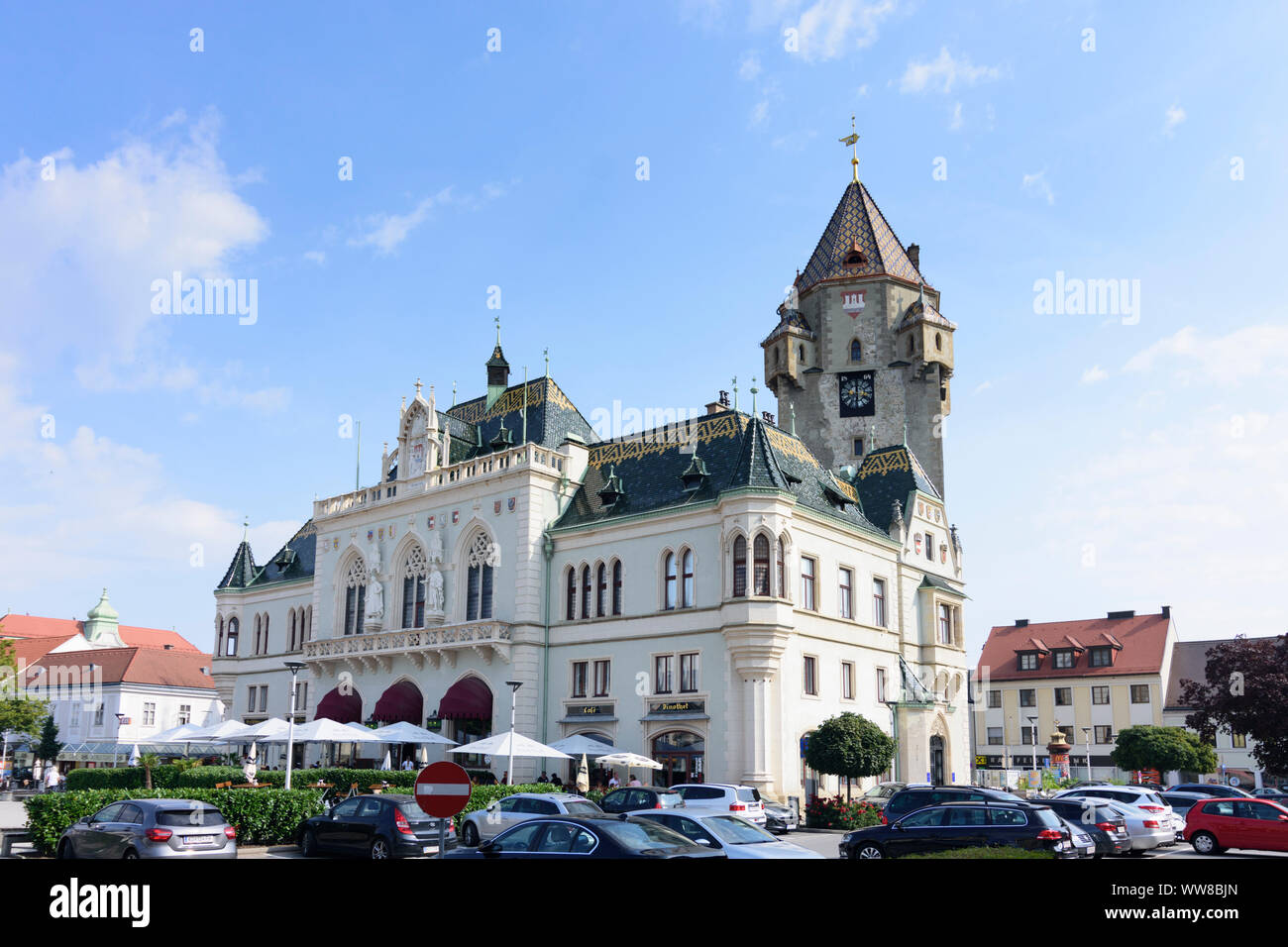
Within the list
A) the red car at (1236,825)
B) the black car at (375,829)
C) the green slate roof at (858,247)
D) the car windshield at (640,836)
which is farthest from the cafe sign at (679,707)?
the green slate roof at (858,247)

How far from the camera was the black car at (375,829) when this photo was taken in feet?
76.2

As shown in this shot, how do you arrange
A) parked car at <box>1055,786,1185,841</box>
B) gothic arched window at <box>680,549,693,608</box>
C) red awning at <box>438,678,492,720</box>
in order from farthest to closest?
1. red awning at <box>438,678,492,720</box>
2. gothic arched window at <box>680,549,693,608</box>
3. parked car at <box>1055,786,1185,841</box>

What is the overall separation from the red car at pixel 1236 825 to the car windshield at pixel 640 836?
1920 cm

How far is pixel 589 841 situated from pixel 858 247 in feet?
216

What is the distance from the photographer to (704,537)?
4231cm

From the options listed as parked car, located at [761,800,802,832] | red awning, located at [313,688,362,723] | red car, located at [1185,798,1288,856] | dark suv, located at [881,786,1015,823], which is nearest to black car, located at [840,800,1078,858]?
dark suv, located at [881,786,1015,823]

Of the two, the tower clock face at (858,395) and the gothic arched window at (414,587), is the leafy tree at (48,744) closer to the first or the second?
the gothic arched window at (414,587)

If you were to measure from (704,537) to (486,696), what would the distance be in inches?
462

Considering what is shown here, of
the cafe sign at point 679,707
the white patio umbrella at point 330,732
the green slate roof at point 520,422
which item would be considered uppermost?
the green slate roof at point 520,422

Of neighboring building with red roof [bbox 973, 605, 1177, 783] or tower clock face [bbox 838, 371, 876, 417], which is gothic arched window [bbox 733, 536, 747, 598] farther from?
neighboring building with red roof [bbox 973, 605, 1177, 783]

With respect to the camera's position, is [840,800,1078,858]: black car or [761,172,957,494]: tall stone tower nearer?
[840,800,1078,858]: black car

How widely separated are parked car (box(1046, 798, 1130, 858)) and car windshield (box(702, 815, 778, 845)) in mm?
9752

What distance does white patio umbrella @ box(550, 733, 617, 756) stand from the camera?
4039cm
